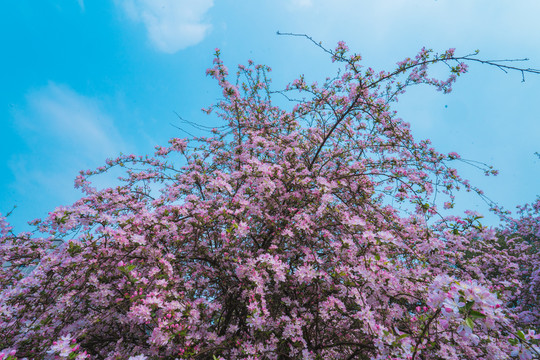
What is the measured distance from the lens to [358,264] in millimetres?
A: 3580

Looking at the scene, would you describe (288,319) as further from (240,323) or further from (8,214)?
(8,214)

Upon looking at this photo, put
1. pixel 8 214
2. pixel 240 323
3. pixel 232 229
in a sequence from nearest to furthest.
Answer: pixel 232 229, pixel 240 323, pixel 8 214

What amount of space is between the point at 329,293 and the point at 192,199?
282 centimetres

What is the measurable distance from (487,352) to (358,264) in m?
1.90

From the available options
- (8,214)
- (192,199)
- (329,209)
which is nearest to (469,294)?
(329,209)

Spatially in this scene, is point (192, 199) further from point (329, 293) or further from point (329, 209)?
point (329, 293)

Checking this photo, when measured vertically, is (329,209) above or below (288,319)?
above

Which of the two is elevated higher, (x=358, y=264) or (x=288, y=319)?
(x=358, y=264)

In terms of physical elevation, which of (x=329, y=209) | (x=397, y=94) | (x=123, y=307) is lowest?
(x=123, y=307)

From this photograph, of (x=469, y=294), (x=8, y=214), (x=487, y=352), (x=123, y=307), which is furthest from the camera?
(x=8, y=214)

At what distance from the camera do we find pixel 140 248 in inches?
142

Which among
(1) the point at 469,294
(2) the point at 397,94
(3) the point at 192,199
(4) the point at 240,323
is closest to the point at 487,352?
(1) the point at 469,294

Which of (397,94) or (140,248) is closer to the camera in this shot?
(140,248)

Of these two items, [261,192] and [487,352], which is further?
[261,192]
